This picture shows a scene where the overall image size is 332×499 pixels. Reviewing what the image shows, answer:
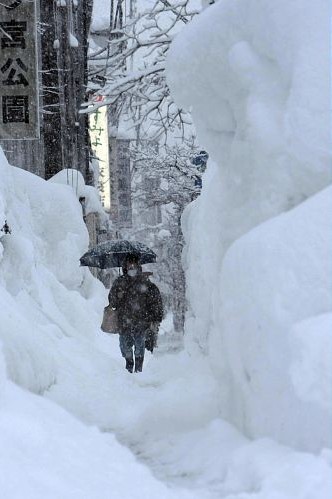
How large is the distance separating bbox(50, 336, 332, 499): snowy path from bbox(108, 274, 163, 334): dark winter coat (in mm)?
1751

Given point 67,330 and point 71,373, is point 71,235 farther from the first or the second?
point 71,373

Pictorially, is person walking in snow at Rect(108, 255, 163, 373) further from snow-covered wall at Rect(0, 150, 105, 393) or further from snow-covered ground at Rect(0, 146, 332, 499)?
snow-covered wall at Rect(0, 150, 105, 393)

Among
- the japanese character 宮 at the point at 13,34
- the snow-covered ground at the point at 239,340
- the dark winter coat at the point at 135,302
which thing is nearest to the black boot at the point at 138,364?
the dark winter coat at the point at 135,302

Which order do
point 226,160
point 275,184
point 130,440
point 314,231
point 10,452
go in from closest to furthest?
1. point 10,452
2. point 314,231
3. point 275,184
4. point 130,440
5. point 226,160

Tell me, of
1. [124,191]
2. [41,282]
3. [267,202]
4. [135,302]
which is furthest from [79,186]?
[124,191]

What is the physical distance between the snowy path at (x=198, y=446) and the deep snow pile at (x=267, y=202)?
0.16 metres

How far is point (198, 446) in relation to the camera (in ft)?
16.6

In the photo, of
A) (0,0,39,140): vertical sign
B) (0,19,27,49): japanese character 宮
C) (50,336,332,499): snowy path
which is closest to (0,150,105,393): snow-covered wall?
(50,336,332,499): snowy path

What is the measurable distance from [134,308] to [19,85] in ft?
15.2

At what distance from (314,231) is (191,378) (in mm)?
3827

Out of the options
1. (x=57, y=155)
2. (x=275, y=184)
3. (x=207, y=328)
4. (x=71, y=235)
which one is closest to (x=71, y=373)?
(x=207, y=328)

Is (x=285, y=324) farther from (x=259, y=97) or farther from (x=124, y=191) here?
(x=124, y=191)

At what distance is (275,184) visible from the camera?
5.28 meters

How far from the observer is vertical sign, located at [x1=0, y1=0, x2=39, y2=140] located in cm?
1239
